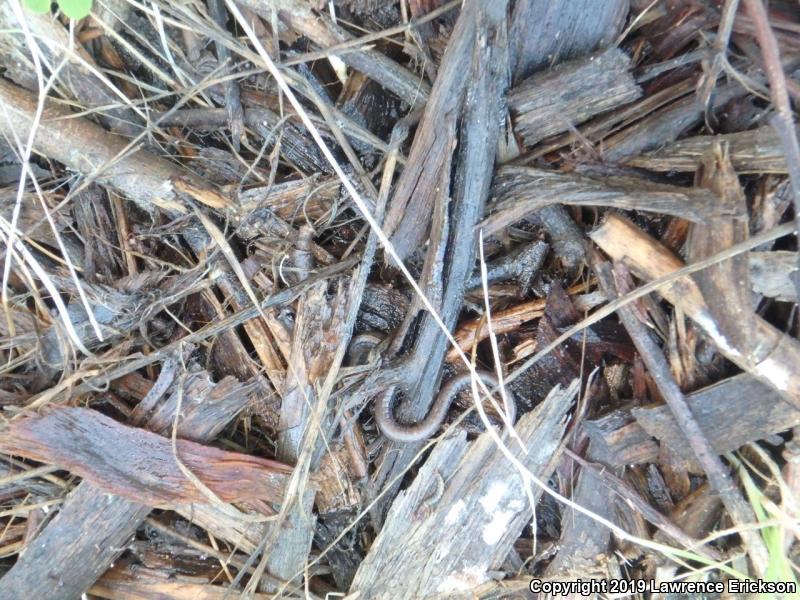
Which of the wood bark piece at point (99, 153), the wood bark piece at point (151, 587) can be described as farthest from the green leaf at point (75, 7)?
the wood bark piece at point (151, 587)

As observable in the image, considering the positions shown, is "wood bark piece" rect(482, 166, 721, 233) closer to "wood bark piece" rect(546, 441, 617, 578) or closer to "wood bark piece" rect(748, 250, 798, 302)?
"wood bark piece" rect(748, 250, 798, 302)

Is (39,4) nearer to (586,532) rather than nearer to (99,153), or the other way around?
(99,153)

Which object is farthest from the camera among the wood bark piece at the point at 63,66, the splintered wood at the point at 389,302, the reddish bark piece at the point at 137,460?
the reddish bark piece at the point at 137,460

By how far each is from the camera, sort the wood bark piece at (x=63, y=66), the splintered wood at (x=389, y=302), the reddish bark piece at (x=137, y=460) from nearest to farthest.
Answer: the splintered wood at (x=389, y=302) → the wood bark piece at (x=63, y=66) → the reddish bark piece at (x=137, y=460)

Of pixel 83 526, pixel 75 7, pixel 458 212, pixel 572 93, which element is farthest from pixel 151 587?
pixel 572 93

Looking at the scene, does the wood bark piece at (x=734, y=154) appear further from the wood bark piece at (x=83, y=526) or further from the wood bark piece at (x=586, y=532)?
Result: the wood bark piece at (x=83, y=526)

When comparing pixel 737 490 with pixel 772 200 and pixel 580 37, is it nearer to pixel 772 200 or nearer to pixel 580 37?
pixel 772 200

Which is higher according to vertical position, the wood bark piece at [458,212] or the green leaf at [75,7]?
the green leaf at [75,7]
